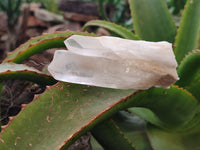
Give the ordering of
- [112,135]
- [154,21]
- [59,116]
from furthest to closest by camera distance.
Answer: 1. [154,21]
2. [112,135]
3. [59,116]

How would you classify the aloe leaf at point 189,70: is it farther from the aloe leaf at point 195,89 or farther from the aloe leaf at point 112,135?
the aloe leaf at point 112,135

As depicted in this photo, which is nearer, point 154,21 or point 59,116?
point 59,116

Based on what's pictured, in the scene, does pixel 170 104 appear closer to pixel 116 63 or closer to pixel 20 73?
pixel 116 63

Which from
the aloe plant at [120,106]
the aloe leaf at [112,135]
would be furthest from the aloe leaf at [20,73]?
the aloe leaf at [112,135]

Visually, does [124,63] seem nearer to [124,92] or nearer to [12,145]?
[124,92]

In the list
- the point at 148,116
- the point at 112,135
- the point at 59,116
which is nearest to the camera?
the point at 59,116

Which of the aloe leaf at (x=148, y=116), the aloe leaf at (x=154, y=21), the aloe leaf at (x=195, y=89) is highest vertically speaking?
the aloe leaf at (x=154, y=21)

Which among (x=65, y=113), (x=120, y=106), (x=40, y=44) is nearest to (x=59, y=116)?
(x=65, y=113)

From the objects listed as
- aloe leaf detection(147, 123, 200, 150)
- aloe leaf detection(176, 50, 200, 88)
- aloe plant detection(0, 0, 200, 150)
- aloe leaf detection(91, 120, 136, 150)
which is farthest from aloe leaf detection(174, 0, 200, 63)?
aloe leaf detection(91, 120, 136, 150)
